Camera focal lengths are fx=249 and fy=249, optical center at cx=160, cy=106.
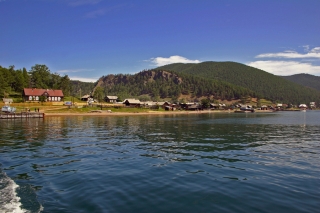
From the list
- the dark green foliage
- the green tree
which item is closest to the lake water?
the dark green foliage

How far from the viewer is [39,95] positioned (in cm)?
14225

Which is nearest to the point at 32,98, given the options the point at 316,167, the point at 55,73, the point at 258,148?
the point at 55,73

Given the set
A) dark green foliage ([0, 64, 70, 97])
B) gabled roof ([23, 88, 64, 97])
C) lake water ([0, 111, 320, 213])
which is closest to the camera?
lake water ([0, 111, 320, 213])

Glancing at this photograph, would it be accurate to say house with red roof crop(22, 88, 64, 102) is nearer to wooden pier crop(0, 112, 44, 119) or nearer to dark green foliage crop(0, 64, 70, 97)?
dark green foliage crop(0, 64, 70, 97)

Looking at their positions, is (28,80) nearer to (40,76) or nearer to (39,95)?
(40,76)

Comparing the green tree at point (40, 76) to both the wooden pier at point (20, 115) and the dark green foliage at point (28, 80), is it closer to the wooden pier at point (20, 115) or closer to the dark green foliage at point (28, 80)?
the dark green foliage at point (28, 80)

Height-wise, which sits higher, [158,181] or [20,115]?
[20,115]

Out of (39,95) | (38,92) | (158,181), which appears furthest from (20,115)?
(158,181)

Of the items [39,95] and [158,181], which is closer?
[158,181]

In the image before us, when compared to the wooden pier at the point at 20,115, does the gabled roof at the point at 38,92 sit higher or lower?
higher

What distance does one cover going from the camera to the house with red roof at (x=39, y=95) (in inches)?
5512

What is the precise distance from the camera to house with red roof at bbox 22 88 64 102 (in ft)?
459

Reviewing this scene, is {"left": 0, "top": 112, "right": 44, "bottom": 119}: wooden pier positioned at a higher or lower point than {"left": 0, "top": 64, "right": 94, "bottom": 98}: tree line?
lower

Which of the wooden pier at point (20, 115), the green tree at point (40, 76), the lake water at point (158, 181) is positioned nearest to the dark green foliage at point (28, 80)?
the green tree at point (40, 76)
